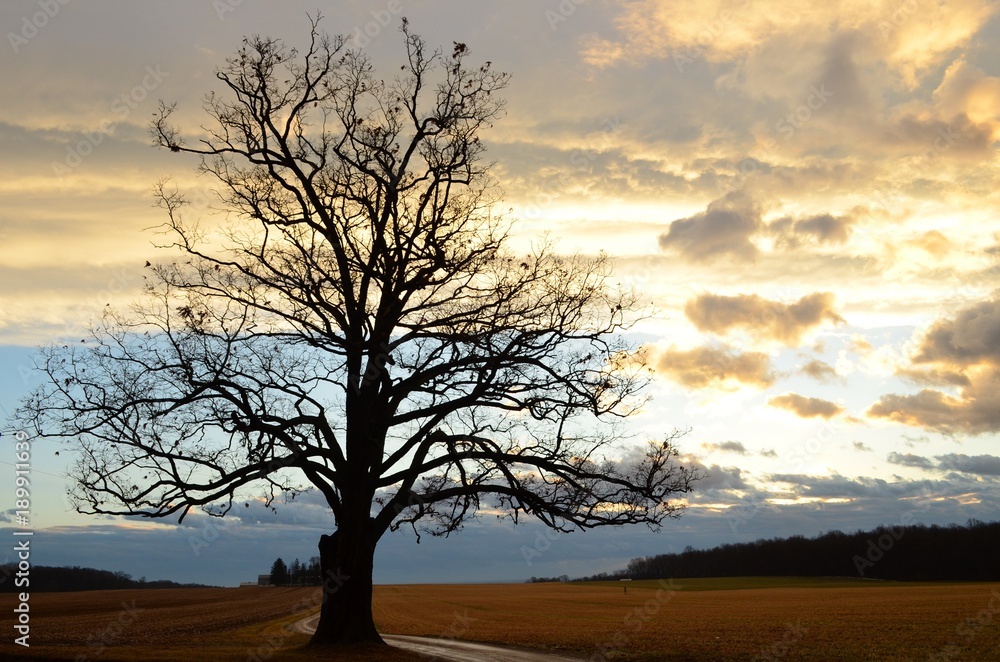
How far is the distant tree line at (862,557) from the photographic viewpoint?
130 meters

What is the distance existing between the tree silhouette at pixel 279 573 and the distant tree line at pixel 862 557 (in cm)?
7262

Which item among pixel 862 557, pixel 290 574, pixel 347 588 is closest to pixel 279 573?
pixel 290 574

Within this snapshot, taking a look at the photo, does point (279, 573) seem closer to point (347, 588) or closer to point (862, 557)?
point (862, 557)

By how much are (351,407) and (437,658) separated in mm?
7045

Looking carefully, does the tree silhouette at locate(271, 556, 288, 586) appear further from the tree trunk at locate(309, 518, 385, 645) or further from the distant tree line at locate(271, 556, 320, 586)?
the tree trunk at locate(309, 518, 385, 645)

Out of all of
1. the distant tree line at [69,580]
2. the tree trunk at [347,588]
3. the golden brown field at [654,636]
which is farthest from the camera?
the distant tree line at [69,580]

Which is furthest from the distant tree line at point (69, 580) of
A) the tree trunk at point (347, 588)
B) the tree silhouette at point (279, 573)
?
the tree trunk at point (347, 588)

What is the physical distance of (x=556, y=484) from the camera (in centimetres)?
2042

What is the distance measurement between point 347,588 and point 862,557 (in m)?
145

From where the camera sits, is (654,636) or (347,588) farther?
(654,636)

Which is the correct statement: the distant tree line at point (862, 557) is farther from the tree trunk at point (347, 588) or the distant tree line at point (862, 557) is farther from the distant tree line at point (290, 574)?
the tree trunk at point (347, 588)

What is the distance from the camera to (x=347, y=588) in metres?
19.8

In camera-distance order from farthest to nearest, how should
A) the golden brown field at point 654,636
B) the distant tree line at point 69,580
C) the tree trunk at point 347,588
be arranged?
the distant tree line at point 69,580, the golden brown field at point 654,636, the tree trunk at point 347,588

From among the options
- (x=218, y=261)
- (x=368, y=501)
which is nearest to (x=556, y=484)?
(x=368, y=501)
